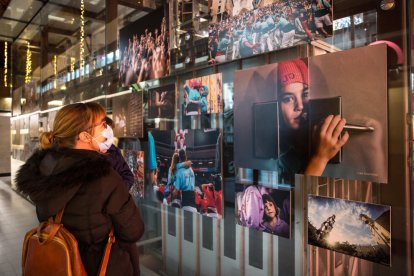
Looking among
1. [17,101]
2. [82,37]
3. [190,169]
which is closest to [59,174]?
[190,169]

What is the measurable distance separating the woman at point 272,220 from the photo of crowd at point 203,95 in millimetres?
671

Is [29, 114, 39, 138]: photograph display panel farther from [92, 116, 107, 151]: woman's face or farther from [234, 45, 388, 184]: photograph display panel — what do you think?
[234, 45, 388, 184]: photograph display panel

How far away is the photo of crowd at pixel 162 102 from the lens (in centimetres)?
248

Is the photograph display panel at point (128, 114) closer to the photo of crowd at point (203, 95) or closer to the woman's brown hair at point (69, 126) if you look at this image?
the photo of crowd at point (203, 95)

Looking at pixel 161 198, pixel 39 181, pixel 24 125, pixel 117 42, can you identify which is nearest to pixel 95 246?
pixel 39 181

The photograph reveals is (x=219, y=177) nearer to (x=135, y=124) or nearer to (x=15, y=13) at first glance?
(x=135, y=124)

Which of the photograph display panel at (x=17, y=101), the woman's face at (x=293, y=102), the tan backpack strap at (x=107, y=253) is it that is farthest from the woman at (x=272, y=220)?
the photograph display panel at (x=17, y=101)

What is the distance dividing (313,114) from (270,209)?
2.05 feet

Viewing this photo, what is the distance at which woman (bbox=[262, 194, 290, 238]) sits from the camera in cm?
176

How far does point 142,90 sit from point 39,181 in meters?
1.55

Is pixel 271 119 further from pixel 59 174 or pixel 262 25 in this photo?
pixel 59 174

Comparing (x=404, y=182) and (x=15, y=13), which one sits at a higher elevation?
(x=15, y=13)

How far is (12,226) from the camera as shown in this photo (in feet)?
15.0

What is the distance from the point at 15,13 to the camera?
5.64 m
